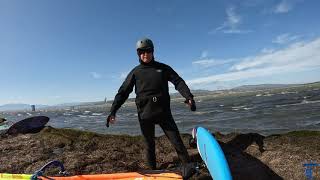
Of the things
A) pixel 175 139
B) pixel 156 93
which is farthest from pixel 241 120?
pixel 156 93

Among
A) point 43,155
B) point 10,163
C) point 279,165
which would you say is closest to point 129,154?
point 43,155

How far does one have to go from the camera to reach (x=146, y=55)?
6.12m

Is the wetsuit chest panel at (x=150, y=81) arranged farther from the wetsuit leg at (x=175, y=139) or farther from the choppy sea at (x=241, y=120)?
the choppy sea at (x=241, y=120)

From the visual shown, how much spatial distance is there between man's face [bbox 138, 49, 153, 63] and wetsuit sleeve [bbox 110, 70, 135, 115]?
1.30 ft

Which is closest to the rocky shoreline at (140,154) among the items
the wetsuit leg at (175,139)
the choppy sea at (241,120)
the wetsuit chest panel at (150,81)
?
the wetsuit leg at (175,139)

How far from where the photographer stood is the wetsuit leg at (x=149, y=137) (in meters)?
6.40

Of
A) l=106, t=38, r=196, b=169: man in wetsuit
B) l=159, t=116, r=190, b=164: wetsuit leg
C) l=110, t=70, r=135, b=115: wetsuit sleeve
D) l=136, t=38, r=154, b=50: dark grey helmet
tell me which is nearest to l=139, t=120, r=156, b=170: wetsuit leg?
l=106, t=38, r=196, b=169: man in wetsuit

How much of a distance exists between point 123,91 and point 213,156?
7.80 feet

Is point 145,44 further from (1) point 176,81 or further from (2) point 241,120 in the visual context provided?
(2) point 241,120

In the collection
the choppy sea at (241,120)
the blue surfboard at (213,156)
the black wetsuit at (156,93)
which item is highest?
the black wetsuit at (156,93)

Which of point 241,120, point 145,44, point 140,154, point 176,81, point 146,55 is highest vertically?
point 145,44

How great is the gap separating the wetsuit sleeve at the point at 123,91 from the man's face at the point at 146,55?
1.30 ft

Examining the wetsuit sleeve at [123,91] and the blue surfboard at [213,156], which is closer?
the blue surfboard at [213,156]

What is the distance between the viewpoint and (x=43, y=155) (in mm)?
9094
